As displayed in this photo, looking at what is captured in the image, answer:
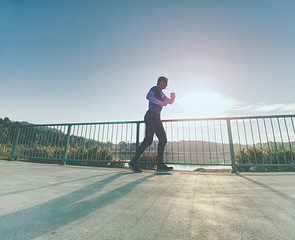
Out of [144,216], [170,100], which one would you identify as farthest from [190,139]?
[144,216]

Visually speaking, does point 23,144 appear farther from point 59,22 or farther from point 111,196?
point 59,22

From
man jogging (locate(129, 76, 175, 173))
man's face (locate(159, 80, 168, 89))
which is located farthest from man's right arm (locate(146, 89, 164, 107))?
man's face (locate(159, 80, 168, 89))

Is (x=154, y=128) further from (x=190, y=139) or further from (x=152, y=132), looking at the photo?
(x=190, y=139)

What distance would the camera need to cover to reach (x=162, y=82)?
318 cm

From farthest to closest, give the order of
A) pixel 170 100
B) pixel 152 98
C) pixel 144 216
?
pixel 170 100 < pixel 152 98 < pixel 144 216

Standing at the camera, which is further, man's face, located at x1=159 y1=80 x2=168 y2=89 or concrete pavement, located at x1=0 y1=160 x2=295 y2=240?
man's face, located at x1=159 y1=80 x2=168 y2=89

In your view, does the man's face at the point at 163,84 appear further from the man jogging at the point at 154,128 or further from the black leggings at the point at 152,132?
the black leggings at the point at 152,132

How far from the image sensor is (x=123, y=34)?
850 centimetres

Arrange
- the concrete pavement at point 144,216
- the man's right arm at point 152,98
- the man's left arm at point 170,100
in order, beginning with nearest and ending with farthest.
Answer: the concrete pavement at point 144,216
the man's right arm at point 152,98
the man's left arm at point 170,100

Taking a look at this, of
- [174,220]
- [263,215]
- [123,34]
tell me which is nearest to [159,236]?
[174,220]

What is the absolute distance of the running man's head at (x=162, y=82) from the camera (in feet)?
10.4

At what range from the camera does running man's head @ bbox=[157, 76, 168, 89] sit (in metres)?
3.18

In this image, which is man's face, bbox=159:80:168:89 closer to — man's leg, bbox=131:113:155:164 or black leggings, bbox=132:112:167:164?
black leggings, bbox=132:112:167:164

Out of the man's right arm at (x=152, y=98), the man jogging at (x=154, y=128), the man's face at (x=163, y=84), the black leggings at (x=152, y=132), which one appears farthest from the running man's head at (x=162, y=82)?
the black leggings at (x=152, y=132)
